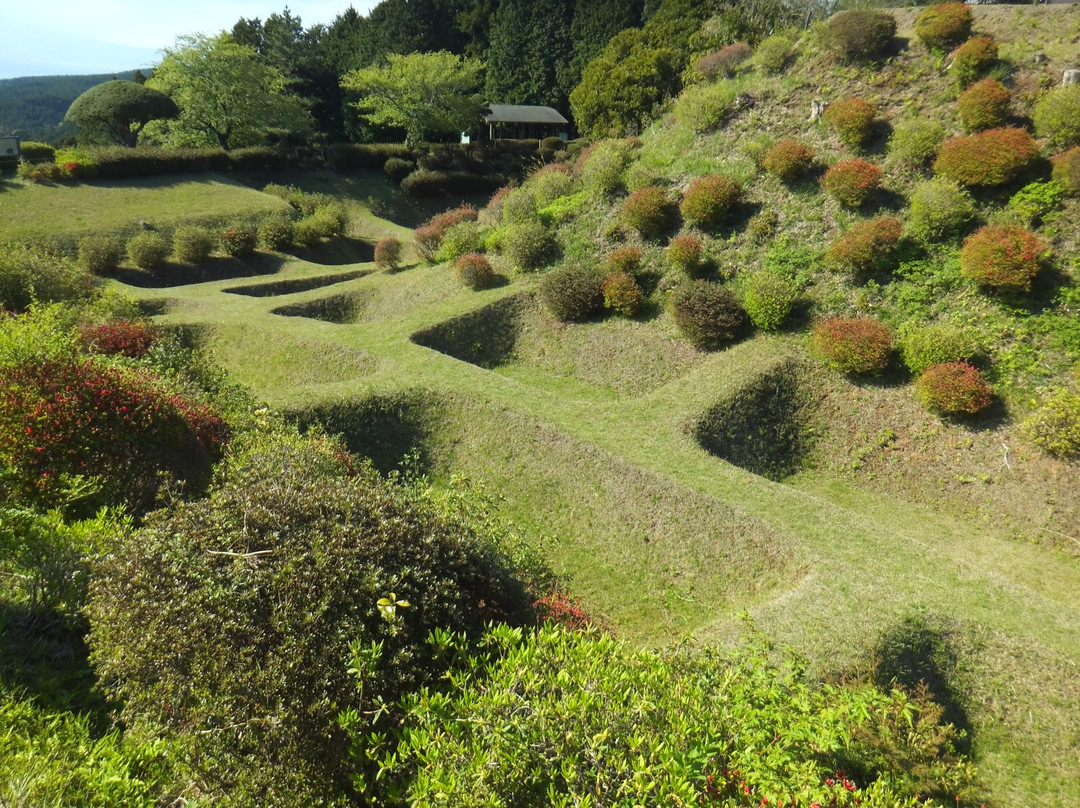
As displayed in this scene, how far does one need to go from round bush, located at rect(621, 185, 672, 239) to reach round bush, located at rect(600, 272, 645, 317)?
2.37 metres

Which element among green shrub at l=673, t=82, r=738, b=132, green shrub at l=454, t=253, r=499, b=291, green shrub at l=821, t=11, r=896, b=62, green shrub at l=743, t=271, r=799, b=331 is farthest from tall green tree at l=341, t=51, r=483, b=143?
green shrub at l=743, t=271, r=799, b=331

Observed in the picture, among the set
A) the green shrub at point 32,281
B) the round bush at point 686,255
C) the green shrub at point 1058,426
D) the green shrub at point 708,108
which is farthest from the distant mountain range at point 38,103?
the green shrub at point 1058,426

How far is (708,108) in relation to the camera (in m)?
19.2

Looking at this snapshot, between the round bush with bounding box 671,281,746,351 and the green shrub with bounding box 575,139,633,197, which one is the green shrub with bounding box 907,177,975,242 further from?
the green shrub with bounding box 575,139,633,197

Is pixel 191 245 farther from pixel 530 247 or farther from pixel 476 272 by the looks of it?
pixel 530 247

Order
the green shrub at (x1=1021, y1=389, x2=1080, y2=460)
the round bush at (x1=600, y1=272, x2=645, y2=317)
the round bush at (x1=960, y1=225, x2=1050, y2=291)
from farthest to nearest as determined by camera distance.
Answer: the round bush at (x1=600, y1=272, x2=645, y2=317) < the round bush at (x1=960, y1=225, x2=1050, y2=291) < the green shrub at (x1=1021, y1=389, x2=1080, y2=460)

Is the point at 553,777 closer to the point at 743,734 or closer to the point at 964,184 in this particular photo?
the point at 743,734

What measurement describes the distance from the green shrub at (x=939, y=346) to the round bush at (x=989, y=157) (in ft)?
13.9

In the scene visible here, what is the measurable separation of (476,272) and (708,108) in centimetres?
992

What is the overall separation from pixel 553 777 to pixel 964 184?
1619 centimetres

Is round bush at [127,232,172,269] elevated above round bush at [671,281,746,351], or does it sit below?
above

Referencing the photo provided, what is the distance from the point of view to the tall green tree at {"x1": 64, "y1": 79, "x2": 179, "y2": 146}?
Answer: 35469 mm

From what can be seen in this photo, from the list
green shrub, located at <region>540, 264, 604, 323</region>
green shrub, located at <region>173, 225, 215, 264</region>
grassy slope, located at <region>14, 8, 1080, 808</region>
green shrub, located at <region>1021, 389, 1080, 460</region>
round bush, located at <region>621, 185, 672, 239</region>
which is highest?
round bush, located at <region>621, 185, 672, 239</region>

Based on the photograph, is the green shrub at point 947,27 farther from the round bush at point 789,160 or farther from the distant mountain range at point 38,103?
the distant mountain range at point 38,103
